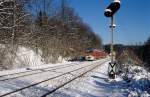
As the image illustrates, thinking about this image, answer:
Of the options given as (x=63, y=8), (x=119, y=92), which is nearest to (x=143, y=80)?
(x=119, y=92)

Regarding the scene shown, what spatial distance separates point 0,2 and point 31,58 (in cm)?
1234

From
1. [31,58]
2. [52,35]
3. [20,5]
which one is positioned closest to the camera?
[20,5]

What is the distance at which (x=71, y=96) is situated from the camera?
12.9 m

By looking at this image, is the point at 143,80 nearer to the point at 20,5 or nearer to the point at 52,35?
the point at 20,5

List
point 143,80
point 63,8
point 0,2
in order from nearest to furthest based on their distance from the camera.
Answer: point 143,80 → point 0,2 → point 63,8

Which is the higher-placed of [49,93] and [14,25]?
[14,25]

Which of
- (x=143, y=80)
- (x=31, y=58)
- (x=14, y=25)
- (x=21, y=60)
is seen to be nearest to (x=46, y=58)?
(x=31, y=58)

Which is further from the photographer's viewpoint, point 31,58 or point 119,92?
point 31,58

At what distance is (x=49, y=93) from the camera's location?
13.2 m

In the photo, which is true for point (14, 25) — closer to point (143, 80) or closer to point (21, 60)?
point (21, 60)

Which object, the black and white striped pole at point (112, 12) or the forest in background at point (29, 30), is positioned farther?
the forest in background at point (29, 30)

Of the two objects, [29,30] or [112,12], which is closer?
[112,12]

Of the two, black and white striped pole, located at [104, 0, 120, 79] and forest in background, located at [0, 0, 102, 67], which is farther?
forest in background, located at [0, 0, 102, 67]

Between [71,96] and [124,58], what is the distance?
24417mm
